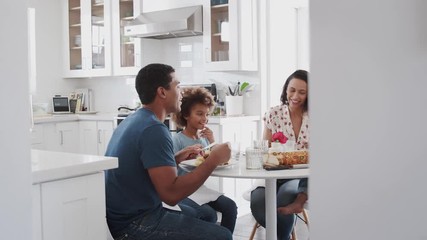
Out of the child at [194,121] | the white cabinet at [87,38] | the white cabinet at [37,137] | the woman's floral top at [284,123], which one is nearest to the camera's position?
the child at [194,121]

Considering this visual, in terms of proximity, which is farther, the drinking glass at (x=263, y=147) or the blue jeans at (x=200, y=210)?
the blue jeans at (x=200, y=210)

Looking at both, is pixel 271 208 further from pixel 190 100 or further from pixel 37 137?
pixel 37 137

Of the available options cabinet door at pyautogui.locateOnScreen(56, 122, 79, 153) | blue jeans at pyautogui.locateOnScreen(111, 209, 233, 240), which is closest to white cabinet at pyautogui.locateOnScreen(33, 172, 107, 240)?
blue jeans at pyautogui.locateOnScreen(111, 209, 233, 240)

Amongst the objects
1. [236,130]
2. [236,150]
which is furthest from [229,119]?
[236,150]

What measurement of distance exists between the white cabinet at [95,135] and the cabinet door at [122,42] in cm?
62

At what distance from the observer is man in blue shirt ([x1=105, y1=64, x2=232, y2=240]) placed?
6.32ft

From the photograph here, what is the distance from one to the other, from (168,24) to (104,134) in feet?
4.62

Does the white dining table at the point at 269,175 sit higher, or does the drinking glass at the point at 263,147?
the drinking glass at the point at 263,147

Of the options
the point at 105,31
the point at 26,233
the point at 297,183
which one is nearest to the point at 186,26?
the point at 105,31

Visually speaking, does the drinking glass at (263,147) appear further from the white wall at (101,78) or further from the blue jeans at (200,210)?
the white wall at (101,78)

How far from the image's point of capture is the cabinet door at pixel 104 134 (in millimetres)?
5000

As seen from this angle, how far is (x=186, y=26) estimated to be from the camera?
438 centimetres

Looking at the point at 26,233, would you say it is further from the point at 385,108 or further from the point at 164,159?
the point at 385,108

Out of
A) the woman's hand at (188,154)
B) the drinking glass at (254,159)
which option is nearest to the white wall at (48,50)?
the woman's hand at (188,154)
